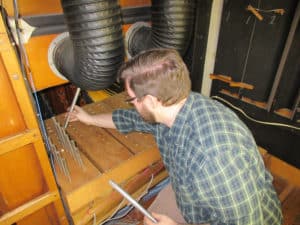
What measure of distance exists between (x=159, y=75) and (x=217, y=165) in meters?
0.35

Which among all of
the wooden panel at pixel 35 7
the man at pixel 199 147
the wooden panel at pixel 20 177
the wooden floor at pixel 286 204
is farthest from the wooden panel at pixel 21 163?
the wooden floor at pixel 286 204

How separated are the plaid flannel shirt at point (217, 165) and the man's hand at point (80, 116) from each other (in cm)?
53

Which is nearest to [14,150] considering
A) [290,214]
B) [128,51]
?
[128,51]

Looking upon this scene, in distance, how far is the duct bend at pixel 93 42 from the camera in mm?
822

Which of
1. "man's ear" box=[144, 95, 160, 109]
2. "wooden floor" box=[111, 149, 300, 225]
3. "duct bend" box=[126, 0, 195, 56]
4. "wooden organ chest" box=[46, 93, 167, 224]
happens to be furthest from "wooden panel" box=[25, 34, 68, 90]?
"wooden floor" box=[111, 149, 300, 225]

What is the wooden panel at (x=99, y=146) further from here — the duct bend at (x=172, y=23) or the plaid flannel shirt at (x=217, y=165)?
the duct bend at (x=172, y=23)

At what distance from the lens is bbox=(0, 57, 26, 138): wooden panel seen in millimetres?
671

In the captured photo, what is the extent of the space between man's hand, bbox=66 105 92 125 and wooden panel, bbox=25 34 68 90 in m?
0.20

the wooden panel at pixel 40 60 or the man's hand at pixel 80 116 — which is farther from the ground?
the wooden panel at pixel 40 60

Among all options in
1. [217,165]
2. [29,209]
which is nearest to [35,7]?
[29,209]

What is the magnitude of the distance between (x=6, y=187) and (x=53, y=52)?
666mm

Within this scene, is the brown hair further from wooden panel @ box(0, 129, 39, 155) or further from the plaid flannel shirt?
wooden panel @ box(0, 129, 39, 155)

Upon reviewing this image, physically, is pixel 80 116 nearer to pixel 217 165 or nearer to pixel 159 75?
pixel 159 75

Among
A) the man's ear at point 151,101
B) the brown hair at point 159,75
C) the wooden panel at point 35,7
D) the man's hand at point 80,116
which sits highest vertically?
the wooden panel at point 35,7
